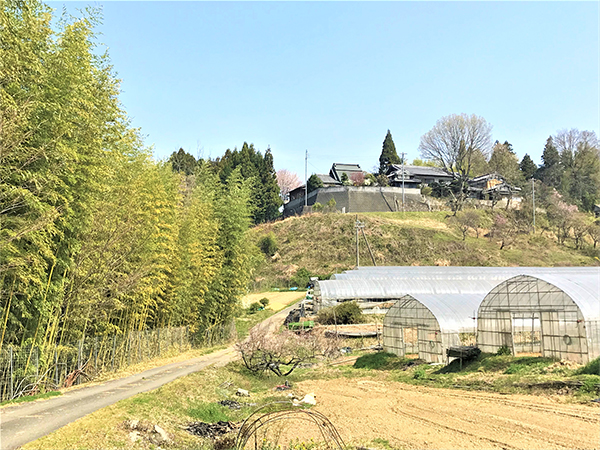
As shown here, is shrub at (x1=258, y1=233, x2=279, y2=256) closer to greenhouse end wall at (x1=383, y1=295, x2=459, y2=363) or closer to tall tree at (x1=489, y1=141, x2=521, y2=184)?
greenhouse end wall at (x1=383, y1=295, x2=459, y2=363)

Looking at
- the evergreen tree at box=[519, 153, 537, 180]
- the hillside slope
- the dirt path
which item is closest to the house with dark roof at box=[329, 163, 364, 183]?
the hillside slope

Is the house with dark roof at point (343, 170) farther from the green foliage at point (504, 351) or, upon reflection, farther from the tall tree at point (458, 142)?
the green foliage at point (504, 351)

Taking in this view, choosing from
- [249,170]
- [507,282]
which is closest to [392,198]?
[249,170]

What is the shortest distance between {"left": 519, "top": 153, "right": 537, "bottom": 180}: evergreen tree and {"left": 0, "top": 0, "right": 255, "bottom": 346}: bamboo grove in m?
62.5

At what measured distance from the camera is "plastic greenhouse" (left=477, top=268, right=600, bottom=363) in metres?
11.7

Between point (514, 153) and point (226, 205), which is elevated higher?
point (514, 153)

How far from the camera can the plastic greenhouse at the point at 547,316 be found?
38.3 ft

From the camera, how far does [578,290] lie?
12.6 meters

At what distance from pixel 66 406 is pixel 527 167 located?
68579 mm

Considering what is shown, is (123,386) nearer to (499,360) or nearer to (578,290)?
(499,360)

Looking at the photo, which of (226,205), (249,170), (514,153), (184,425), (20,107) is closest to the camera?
(20,107)

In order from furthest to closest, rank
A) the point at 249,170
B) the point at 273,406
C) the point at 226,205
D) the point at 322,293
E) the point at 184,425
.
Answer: the point at 249,170
the point at 322,293
the point at 226,205
the point at 273,406
the point at 184,425

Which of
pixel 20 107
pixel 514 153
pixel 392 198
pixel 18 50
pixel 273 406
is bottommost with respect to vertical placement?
pixel 273 406

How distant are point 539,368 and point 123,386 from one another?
9.43 meters
